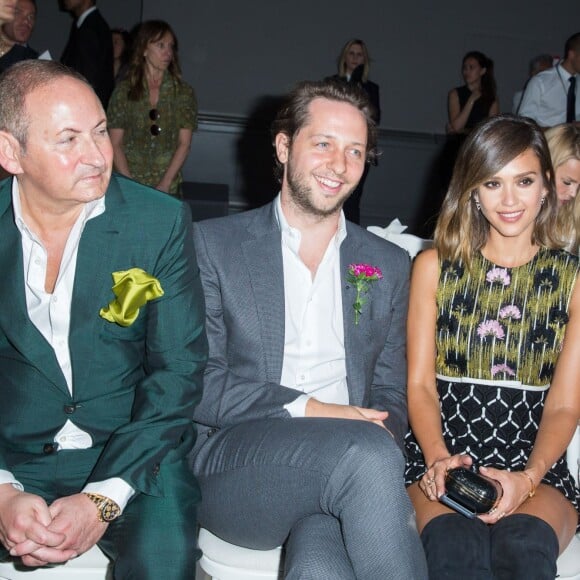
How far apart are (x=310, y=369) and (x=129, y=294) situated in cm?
65

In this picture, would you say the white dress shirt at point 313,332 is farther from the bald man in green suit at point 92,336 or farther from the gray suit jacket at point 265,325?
the bald man in green suit at point 92,336

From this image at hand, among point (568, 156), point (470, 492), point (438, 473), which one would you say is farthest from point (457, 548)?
point (568, 156)

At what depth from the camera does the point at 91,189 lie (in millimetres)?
2074

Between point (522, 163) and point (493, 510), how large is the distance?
1036 mm

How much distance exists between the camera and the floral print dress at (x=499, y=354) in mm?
2527

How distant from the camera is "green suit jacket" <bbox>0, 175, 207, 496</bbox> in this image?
2078 millimetres

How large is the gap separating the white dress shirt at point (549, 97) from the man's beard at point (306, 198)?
447cm

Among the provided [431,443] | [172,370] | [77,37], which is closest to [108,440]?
[172,370]

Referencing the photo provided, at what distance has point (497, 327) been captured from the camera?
2605mm

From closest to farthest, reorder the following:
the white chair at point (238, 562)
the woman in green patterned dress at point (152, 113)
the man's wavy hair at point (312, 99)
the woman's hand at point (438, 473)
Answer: the white chair at point (238, 562)
the woman's hand at point (438, 473)
the man's wavy hair at point (312, 99)
the woman in green patterned dress at point (152, 113)

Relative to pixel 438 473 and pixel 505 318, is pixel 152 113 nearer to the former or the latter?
pixel 505 318

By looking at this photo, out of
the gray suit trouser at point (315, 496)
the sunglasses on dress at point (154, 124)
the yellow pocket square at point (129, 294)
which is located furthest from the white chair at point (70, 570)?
the sunglasses on dress at point (154, 124)

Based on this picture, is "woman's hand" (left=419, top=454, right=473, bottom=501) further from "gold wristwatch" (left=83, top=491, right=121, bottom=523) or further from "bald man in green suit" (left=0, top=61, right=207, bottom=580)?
"gold wristwatch" (left=83, top=491, right=121, bottom=523)

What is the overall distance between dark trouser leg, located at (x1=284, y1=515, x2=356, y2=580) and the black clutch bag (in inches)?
13.5
